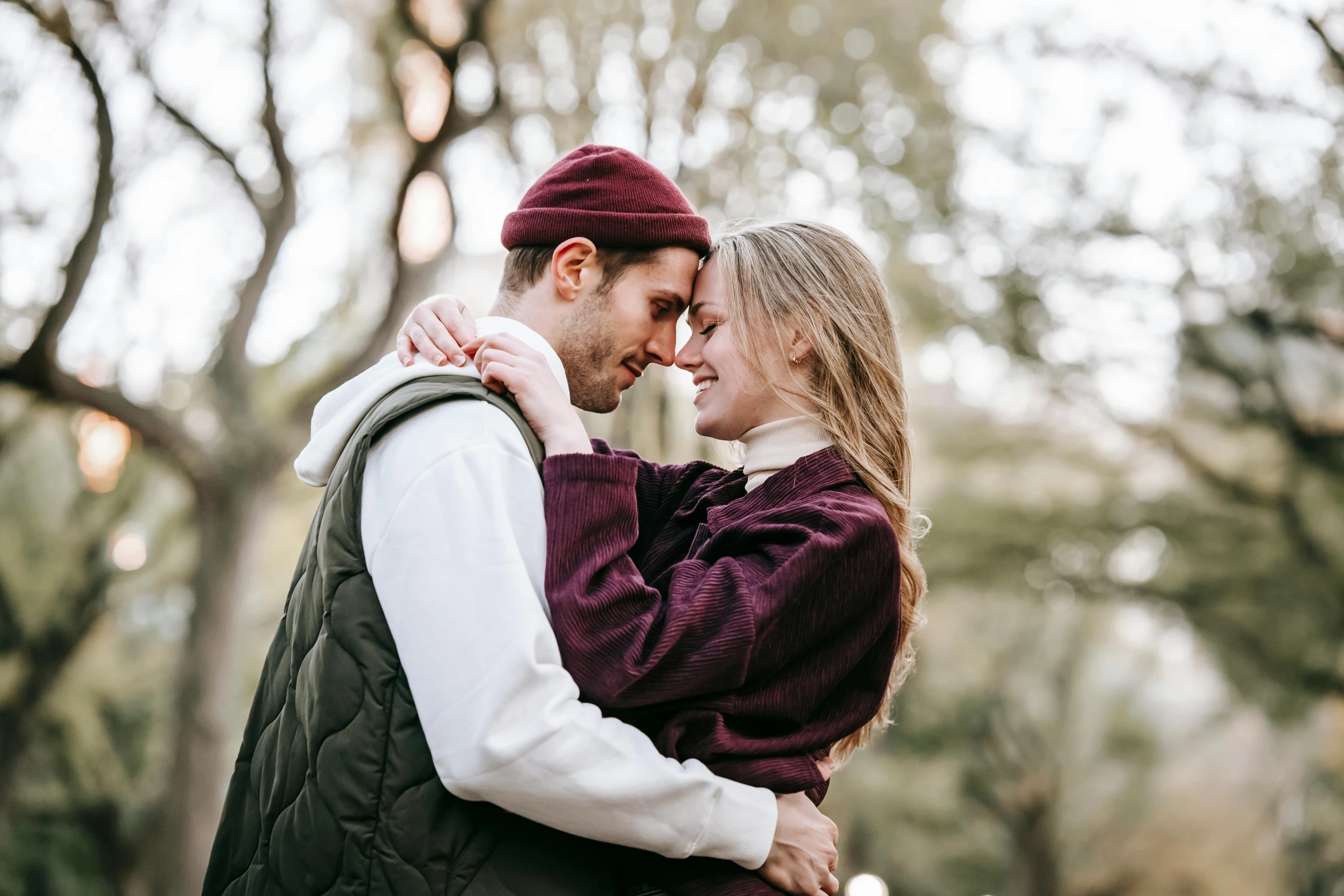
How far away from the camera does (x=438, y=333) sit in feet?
7.06

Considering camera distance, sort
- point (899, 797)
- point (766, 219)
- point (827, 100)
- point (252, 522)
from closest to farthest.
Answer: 1. point (766, 219)
2. point (252, 522)
3. point (827, 100)
4. point (899, 797)

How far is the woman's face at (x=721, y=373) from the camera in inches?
91.3

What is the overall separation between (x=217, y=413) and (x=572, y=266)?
7236mm

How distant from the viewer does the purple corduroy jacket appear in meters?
1.72

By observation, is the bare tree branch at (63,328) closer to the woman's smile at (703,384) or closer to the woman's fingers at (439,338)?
the woman's fingers at (439,338)

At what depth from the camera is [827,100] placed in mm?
9383

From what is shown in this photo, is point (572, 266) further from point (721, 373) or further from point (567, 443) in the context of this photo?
point (567, 443)

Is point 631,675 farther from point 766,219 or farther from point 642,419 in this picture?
point 642,419

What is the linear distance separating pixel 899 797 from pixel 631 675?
1528cm

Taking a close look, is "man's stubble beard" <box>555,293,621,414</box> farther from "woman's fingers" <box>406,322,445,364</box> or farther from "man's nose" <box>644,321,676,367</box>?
"woman's fingers" <box>406,322,445,364</box>

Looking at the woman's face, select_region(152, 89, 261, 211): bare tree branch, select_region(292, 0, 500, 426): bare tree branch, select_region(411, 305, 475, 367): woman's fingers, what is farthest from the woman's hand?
select_region(152, 89, 261, 211): bare tree branch

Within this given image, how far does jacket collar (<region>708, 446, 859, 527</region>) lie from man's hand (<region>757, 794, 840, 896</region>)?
54 cm

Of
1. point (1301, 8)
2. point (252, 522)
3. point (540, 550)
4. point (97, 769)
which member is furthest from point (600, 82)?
point (97, 769)

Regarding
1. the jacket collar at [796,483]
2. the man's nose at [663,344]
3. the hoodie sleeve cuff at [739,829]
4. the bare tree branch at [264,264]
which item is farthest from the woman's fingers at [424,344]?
the bare tree branch at [264,264]
